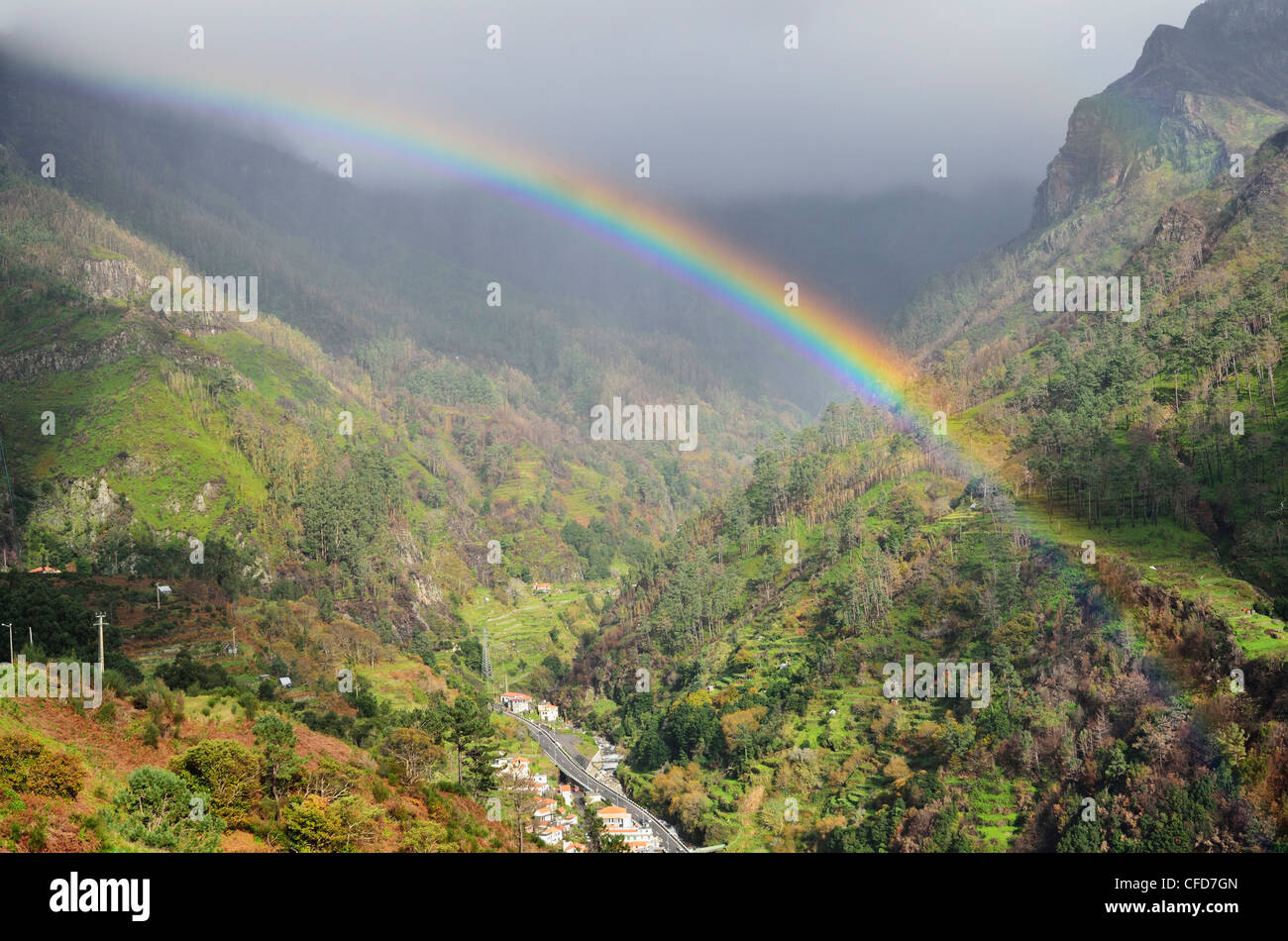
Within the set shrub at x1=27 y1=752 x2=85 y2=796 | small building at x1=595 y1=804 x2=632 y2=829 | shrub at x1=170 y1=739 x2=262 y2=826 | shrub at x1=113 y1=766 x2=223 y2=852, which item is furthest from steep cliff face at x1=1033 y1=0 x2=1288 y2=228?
shrub at x1=27 y1=752 x2=85 y2=796

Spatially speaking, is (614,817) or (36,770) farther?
(614,817)

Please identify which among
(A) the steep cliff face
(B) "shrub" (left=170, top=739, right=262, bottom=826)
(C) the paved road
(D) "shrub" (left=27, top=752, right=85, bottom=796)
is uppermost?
(A) the steep cliff face

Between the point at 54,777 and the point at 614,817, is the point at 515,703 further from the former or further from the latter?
the point at 54,777

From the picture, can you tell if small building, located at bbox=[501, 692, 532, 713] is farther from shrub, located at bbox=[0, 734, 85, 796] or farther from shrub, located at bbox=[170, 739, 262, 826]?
shrub, located at bbox=[0, 734, 85, 796]

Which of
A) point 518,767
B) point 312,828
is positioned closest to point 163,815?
point 312,828

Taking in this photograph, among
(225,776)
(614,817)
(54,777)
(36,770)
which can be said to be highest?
(36,770)
